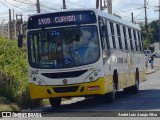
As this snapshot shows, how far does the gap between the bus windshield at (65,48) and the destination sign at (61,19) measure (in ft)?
0.67

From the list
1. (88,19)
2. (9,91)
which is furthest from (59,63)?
(9,91)

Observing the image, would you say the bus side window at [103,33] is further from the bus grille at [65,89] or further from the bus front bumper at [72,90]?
the bus grille at [65,89]

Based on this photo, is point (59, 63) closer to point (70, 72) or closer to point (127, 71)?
point (70, 72)

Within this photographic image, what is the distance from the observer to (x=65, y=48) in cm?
1711

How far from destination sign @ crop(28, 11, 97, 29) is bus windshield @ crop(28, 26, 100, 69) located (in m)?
0.21

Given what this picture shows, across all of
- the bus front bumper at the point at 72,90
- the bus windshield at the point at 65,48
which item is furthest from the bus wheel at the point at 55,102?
the bus windshield at the point at 65,48

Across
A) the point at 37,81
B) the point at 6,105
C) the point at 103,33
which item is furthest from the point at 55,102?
the point at 103,33

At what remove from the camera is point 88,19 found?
17.1m

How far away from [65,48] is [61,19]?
102 cm

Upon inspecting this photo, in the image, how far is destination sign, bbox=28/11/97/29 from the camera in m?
17.2

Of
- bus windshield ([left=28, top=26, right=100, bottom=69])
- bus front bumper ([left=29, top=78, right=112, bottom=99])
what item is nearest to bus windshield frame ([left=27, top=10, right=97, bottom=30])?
bus windshield ([left=28, top=26, right=100, bottom=69])

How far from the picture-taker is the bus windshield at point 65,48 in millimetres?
16969

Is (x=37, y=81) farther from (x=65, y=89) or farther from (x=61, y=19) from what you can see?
(x=61, y=19)

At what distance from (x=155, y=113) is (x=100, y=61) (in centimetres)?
325
